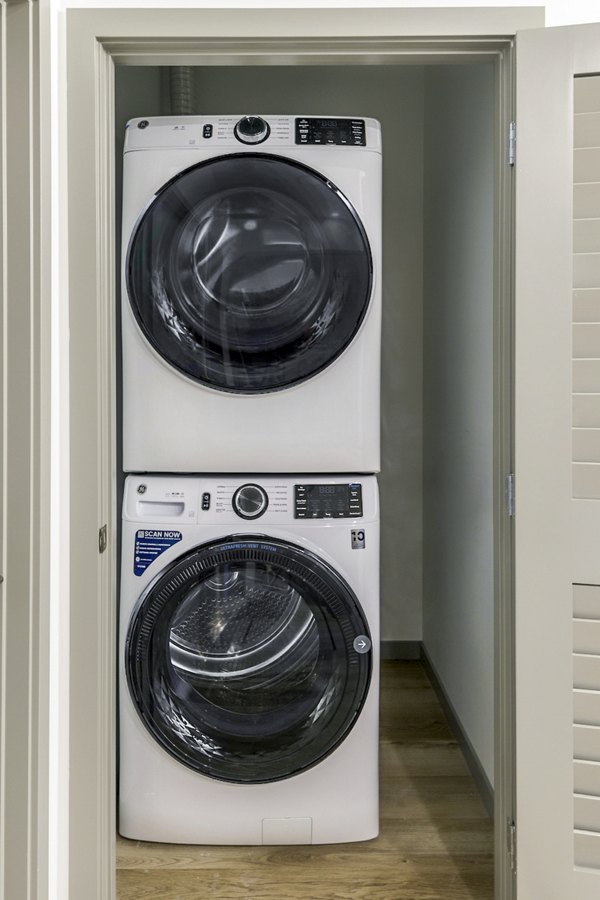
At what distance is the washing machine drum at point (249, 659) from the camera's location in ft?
5.93

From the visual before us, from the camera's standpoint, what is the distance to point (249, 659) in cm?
185

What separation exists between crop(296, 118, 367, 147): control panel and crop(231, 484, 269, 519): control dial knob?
0.88 metres

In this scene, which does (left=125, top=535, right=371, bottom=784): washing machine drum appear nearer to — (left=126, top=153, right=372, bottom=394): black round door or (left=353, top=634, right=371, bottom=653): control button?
(left=353, top=634, right=371, bottom=653): control button

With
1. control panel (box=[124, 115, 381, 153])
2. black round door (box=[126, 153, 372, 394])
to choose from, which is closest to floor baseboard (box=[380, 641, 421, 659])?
black round door (box=[126, 153, 372, 394])

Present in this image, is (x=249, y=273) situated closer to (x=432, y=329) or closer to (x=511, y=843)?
(x=432, y=329)

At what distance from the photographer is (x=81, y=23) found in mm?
1484

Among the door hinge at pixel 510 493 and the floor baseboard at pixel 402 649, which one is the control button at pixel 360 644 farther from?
the floor baseboard at pixel 402 649

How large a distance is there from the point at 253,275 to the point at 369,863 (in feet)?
4.97

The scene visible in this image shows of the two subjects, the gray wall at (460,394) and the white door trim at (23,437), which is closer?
the white door trim at (23,437)

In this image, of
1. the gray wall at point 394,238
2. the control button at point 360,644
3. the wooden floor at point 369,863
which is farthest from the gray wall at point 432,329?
the control button at point 360,644

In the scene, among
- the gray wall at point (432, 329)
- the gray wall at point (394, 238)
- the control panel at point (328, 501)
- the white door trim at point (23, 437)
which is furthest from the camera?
the gray wall at point (394, 238)

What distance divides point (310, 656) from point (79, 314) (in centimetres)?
99

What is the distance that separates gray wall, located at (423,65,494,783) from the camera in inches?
82.4

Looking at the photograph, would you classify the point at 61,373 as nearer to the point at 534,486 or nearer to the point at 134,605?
the point at 134,605
